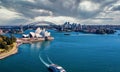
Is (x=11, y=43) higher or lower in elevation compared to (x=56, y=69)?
higher

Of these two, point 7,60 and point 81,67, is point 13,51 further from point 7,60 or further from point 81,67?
point 81,67

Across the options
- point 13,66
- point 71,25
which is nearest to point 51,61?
point 13,66

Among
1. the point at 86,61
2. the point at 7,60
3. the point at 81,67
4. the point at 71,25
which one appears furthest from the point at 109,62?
the point at 71,25

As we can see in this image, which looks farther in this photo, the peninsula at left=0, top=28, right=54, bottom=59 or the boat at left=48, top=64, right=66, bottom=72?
the peninsula at left=0, top=28, right=54, bottom=59

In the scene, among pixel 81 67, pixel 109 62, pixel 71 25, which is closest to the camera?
pixel 81 67

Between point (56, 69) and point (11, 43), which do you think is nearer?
point (56, 69)

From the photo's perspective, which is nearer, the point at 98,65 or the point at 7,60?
the point at 98,65

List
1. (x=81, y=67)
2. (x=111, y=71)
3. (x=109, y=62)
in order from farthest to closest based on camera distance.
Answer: (x=109, y=62), (x=81, y=67), (x=111, y=71)

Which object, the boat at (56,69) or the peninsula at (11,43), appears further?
the peninsula at (11,43)

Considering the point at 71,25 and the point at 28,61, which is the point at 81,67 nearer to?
the point at 28,61
